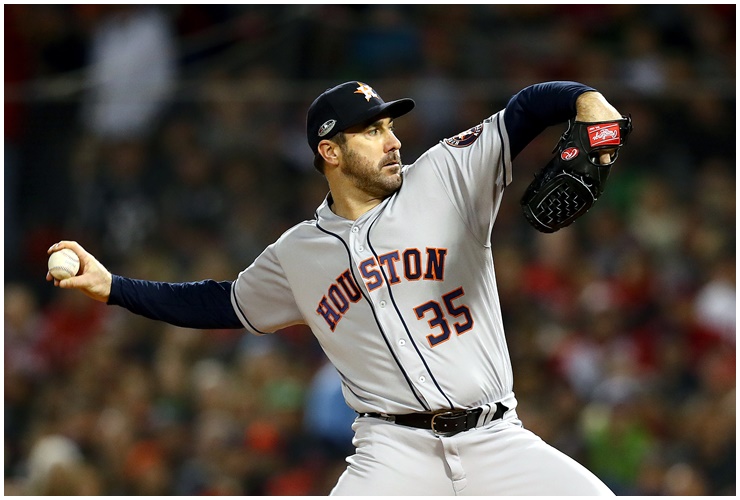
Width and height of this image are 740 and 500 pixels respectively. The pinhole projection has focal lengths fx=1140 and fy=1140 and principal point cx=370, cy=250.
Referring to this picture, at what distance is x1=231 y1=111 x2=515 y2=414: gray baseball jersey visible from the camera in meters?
2.98

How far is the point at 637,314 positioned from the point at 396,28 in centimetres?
215

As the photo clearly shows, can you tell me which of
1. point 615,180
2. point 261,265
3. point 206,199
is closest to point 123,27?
point 206,199

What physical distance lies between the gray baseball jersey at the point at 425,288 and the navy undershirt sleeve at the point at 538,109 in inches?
1.4

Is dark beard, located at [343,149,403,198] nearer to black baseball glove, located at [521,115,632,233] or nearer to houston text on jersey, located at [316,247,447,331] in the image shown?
houston text on jersey, located at [316,247,447,331]

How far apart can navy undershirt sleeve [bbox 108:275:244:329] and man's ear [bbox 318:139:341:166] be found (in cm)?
53

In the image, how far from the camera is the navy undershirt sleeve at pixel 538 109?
2.81 m

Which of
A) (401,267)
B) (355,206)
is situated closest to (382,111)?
(355,206)

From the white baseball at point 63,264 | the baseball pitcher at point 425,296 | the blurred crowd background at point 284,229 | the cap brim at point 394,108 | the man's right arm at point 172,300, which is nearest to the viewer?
the baseball pitcher at point 425,296

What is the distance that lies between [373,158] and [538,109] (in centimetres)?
49

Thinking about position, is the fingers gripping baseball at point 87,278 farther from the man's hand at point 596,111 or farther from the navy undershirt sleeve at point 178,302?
the man's hand at point 596,111

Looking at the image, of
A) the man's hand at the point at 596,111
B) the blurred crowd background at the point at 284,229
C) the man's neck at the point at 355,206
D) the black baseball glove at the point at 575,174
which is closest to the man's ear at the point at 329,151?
the man's neck at the point at 355,206

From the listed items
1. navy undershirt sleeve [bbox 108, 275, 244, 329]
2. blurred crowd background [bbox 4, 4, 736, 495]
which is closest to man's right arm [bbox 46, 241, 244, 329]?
navy undershirt sleeve [bbox 108, 275, 244, 329]

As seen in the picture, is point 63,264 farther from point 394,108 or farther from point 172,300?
point 394,108

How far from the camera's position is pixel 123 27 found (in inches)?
275
